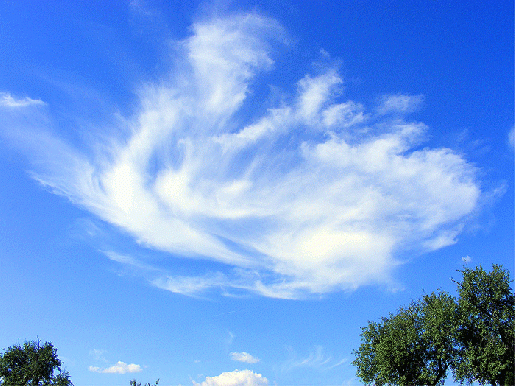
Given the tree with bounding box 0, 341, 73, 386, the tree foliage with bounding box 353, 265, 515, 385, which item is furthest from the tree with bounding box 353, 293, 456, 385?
the tree with bounding box 0, 341, 73, 386

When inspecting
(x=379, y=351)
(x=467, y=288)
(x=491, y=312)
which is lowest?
(x=379, y=351)

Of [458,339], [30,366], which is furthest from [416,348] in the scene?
[30,366]

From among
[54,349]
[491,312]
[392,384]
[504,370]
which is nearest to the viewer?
[504,370]

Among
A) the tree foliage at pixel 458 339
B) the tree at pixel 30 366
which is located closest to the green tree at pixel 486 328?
the tree foliage at pixel 458 339

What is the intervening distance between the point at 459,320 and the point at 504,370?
8361 mm

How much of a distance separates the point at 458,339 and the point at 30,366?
80.7 m

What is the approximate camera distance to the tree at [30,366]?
226 feet

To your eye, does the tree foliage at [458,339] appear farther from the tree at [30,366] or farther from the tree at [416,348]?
the tree at [30,366]

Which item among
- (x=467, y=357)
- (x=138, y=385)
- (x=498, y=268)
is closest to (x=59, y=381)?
(x=138, y=385)

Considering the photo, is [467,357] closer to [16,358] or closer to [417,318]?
[417,318]

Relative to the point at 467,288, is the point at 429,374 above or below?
below

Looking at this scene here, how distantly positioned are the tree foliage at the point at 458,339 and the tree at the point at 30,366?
6474cm

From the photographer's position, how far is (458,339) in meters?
56.7

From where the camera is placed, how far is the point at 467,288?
57812 mm
